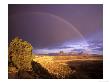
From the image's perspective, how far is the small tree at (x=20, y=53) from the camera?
7.57 feet

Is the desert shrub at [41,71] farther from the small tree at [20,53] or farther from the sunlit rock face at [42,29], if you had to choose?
the sunlit rock face at [42,29]

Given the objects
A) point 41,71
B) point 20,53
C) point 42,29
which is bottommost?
point 41,71

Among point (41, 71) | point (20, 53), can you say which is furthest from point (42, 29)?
point (41, 71)

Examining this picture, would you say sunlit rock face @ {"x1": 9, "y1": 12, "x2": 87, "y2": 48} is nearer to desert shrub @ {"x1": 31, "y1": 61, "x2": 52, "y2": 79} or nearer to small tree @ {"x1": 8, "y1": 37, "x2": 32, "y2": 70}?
small tree @ {"x1": 8, "y1": 37, "x2": 32, "y2": 70}

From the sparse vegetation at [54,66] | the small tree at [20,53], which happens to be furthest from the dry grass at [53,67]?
the small tree at [20,53]

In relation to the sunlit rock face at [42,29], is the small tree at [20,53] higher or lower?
lower

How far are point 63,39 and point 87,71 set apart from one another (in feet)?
1.45

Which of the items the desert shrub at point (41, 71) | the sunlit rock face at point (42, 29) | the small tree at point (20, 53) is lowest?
the desert shrub at point (41, 71)

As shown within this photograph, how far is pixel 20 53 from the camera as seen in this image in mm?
2318

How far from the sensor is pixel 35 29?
91.4 inches

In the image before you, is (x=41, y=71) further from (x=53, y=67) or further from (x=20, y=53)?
(x=20, y=53)

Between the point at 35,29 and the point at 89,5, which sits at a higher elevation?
the point at 89,5
